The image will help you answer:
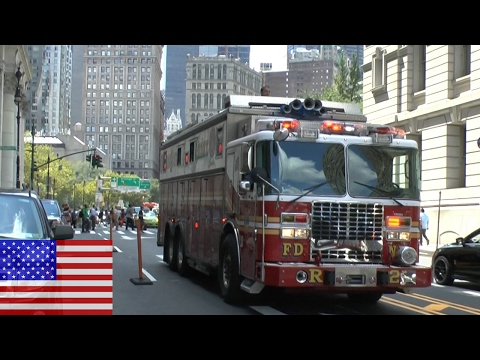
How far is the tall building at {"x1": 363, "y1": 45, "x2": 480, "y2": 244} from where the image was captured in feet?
89.4

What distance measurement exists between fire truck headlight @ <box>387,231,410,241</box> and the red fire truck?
0.02 meters

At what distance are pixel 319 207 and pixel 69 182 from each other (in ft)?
352

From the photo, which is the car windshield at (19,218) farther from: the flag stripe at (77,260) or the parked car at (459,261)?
the parked car at (459,261)

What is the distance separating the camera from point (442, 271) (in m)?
15.8

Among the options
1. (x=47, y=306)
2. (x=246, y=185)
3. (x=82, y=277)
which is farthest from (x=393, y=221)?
(x=47, y=306)

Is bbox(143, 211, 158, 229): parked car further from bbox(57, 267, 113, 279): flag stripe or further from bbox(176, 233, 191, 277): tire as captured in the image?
bbox(57, 267, 113, 279): flag stripe

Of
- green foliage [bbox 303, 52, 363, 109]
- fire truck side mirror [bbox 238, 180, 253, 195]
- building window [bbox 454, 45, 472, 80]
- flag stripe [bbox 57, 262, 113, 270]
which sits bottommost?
flag stripe [bbox 57, 262, 113, 270]

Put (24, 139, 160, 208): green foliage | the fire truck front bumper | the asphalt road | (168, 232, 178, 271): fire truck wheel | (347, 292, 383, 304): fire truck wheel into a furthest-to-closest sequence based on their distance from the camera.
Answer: (24, 139, 160, 208): green foliage → (168, 232, 178, 271): fire truck wheel → (347, 292, 383, 304): fire truck wheel → the asphalt road → the fire truck front bumper

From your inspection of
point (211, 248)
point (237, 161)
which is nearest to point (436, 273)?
point (211, 248)

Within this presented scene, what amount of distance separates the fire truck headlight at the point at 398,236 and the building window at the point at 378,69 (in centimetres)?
2591

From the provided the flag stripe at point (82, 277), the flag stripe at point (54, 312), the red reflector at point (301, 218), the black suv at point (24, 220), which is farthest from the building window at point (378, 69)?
the black suv at point (24, 220)

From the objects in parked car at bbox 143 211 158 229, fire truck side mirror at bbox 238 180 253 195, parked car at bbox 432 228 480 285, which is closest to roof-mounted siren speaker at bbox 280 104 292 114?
fire truck side mirror at bbox 238 180 253 195

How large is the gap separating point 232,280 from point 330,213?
221cm
